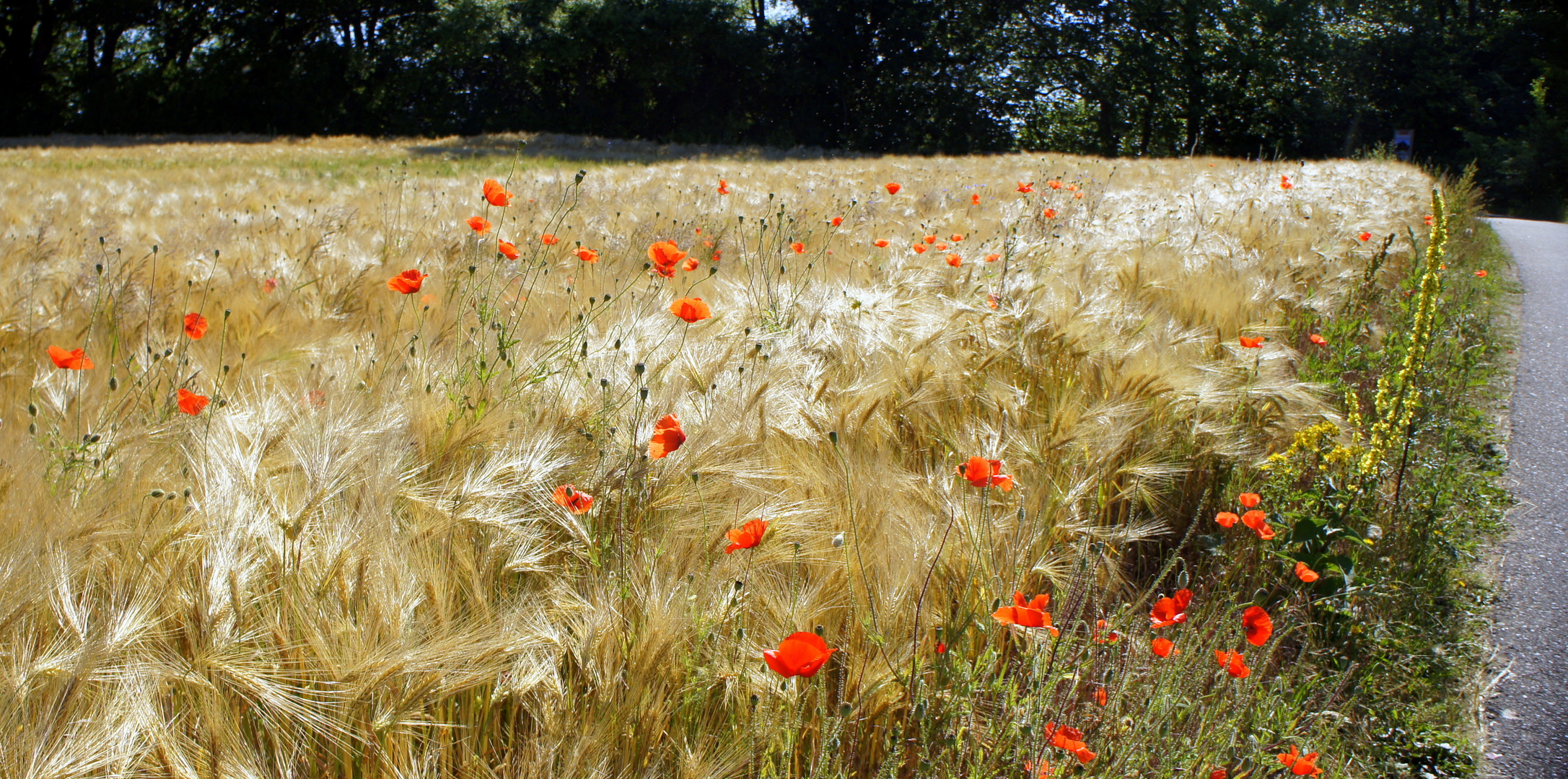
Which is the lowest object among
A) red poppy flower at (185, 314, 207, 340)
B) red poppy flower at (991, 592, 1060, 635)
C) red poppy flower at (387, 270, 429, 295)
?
red poppy flower at (991, 592, 1060, 635)

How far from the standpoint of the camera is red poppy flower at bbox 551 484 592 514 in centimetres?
139

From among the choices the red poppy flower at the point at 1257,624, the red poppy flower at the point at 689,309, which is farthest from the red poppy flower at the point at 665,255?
the red poppy flower at the point at 1257,624

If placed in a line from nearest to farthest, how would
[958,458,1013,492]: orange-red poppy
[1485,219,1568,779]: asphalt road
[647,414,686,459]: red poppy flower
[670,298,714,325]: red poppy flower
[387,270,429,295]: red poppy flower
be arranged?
[958,458,1013,492]: orange-red poppy, [647,414,686,459]: red poppy flower, [1485,219,1568,779]: asphalt road, [670,298,714,325]: red poppy flower, [387,270,429,295]: red poppy flower

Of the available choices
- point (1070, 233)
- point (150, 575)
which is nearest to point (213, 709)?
point (150, 575)

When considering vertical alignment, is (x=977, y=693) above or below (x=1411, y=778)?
above

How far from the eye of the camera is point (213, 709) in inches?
41.6

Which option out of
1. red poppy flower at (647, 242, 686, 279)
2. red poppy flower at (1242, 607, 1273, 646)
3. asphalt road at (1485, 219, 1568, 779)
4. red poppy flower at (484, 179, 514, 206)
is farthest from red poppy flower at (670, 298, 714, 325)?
asphalt road at (1485, 219, 1568, 779)

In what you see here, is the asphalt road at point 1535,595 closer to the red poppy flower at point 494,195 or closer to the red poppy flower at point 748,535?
the red poppy flower at point 748,535

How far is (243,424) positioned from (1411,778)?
232cm

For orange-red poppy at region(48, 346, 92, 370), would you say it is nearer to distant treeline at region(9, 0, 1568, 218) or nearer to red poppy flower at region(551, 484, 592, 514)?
red poppy flower at region(551, 484, 592, 514)

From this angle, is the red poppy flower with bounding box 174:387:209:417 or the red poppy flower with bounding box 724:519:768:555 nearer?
the red poppy flower with bounding box 724:519:768:555

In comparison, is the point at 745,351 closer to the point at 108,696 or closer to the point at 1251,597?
the point at 1251,597

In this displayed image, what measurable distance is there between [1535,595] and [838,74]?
28.1 metres

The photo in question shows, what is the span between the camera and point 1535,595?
2.26 meters
